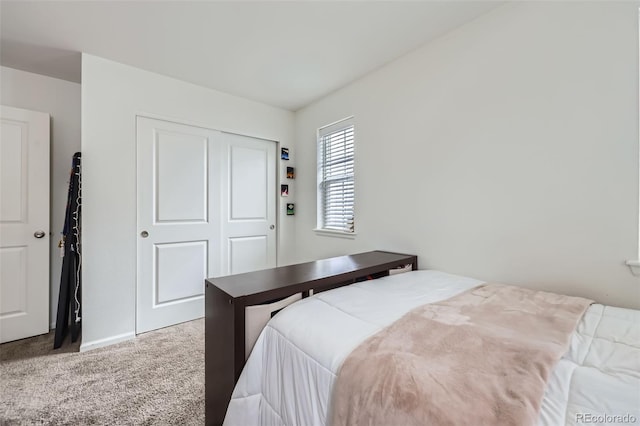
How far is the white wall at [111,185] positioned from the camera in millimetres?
2201

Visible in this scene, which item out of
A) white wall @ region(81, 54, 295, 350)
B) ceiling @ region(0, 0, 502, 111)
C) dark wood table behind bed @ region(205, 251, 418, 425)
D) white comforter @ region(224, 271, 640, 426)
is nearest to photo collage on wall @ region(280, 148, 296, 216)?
ceiling @ region(0, 0, 502, 111)

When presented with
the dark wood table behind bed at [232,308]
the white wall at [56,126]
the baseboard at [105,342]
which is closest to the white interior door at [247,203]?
the baseboard at [105,342]

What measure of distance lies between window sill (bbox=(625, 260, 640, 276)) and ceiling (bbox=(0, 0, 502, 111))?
1.70 m

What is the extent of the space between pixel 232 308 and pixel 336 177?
2142 mm

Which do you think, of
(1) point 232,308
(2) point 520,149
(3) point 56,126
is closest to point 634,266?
(2) point 520,149

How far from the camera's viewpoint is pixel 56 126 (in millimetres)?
2605

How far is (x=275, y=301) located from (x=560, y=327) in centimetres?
116

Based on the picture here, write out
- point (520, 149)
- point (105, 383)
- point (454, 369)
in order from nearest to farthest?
point (454, 369), point (520, 149), point (105, 383)

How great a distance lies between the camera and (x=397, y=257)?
2.12m

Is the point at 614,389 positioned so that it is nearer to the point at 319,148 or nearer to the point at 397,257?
the point at 397,257

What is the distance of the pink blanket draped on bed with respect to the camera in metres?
0.63

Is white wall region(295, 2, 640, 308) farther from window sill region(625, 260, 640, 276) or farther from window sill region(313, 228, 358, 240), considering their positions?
window sill region(313, 228, 358, 240)

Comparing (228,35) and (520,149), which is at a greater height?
(228,35)

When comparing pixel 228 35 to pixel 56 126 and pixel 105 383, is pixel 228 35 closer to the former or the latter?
pixel 56 126
